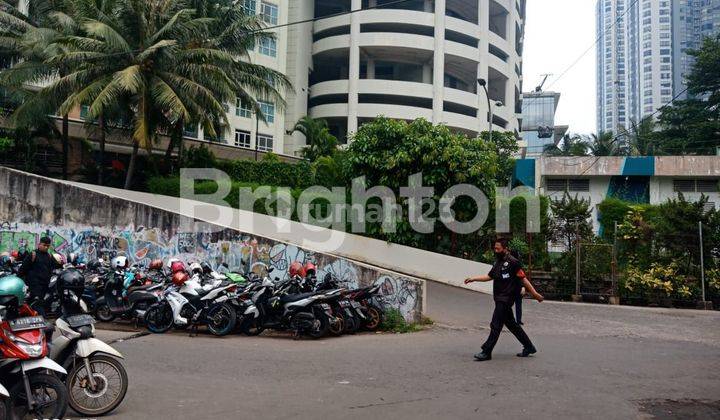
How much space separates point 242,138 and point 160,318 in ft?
98.0

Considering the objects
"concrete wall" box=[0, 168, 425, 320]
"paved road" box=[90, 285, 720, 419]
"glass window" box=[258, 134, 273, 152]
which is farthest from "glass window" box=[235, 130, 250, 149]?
"paved road" box=[90, 285, 720, 419]

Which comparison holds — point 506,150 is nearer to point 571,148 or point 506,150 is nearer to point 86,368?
point 571,148

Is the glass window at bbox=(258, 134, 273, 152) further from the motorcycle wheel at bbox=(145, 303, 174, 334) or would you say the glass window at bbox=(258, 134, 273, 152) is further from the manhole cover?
the manhole cover

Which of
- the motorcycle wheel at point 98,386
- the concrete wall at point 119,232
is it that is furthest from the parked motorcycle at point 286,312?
the motorcycle wheel at point 98,386

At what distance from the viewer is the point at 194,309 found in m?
9.94

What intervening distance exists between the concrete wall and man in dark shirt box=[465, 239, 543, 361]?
13.8 ft

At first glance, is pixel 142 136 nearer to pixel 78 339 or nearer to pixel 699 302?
pixel 78 339

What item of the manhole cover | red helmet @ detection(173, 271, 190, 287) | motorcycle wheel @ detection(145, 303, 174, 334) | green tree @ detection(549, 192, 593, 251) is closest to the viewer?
the manhole cover

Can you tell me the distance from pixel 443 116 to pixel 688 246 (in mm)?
29318

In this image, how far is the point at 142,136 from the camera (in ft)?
59.9

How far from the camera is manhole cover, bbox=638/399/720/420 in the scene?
543 centimetres

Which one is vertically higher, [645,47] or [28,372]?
[645,47]

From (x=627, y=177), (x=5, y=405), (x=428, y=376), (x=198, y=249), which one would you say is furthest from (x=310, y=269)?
(x=627, y=177)

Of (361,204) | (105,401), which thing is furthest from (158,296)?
(361,204)
